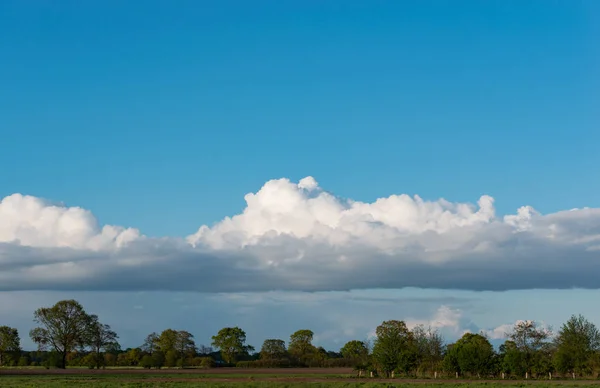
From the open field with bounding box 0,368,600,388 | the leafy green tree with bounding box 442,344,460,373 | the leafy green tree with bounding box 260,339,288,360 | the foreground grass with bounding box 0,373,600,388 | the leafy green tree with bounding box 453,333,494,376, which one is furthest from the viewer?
the leafy green tree with bounding box 260,339,288,360

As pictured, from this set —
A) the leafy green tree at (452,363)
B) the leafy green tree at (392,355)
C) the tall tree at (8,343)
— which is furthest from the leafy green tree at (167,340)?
the leafy green tree at (452,363)

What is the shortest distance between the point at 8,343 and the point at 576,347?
12068 centimetres

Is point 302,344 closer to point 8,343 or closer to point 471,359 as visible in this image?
point 8,343

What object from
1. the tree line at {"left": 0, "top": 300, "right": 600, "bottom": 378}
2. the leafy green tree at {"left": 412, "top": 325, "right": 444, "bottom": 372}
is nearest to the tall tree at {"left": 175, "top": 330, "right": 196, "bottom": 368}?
the tree line at {"left": 0, "top": 300, "right": 600, "bottom": 378}

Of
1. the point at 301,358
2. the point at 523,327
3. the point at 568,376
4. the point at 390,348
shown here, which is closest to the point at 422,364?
the point at 390,348

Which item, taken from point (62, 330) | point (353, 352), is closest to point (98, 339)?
point (62, 330)

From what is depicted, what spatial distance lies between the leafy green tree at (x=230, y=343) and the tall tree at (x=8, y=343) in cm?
5020

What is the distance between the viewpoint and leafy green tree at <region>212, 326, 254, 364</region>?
616 ft

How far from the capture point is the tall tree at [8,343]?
159250mm

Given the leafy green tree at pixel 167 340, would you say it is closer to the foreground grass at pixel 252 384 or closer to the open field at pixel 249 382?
the open field at pixel 249 382

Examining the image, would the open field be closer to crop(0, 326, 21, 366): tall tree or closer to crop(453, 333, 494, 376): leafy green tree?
crop(453, 333, 494, 376): leafy green tree

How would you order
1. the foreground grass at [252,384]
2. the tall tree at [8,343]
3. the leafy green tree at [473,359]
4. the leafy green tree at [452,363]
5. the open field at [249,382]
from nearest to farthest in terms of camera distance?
the foreground grass at [252,384], the open field at [249,382], the leafy green tree at [473,359], the leafy green tree at [452,363], the tall tree at [8,343]

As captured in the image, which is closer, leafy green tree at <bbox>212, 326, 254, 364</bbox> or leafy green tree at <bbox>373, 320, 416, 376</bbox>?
leafy green tree at <bbox>373, 320, 416, 376</bbox>

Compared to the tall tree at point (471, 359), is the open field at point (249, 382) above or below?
below
